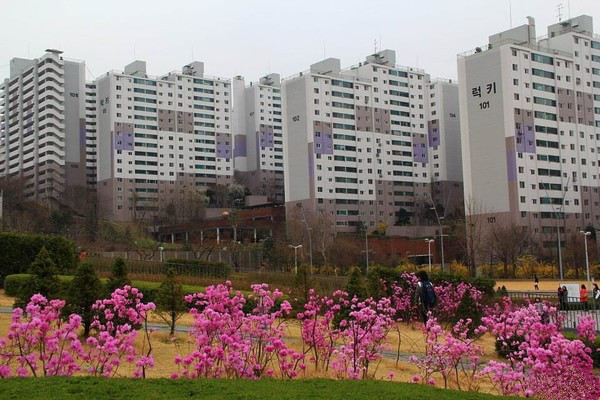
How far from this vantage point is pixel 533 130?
76.2 m

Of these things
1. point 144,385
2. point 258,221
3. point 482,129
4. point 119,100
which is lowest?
point 144,385

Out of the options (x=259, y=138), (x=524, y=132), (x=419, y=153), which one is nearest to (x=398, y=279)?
(x=524, y=132)

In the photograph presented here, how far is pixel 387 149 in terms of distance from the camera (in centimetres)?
9850

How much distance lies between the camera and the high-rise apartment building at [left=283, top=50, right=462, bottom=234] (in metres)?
90.2

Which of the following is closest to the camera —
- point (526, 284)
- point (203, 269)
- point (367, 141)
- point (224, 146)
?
point (203, 269)

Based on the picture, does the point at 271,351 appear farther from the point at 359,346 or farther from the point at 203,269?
the point at 203,269

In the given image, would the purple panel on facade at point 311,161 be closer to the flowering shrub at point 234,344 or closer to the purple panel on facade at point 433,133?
the purple panel on facade at point 433,133

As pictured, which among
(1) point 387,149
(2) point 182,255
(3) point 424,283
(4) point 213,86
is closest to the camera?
(3) point 424,283

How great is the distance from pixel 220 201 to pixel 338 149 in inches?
900

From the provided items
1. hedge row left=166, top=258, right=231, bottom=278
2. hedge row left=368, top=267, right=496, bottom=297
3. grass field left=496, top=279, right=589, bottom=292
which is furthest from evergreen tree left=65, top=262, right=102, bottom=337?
grass field left=496, top=279, right=589, bottom=292

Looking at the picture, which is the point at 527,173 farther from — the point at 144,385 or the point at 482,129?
the point at 144,385

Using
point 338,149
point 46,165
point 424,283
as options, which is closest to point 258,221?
point 338,149

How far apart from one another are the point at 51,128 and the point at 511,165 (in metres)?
68.8

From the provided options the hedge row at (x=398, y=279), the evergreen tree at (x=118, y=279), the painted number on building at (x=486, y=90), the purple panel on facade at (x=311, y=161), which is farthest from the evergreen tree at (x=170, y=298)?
the purple panel on facade at (x=311, y=161)
